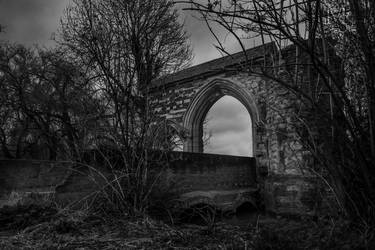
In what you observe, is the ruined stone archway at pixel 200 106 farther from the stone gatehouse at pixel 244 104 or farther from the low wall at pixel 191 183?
the low wall at pixel 191 183

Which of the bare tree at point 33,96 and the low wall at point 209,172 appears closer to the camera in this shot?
the low wall at point 209,172

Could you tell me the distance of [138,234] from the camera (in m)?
2.75

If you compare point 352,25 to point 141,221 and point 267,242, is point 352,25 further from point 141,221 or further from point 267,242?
point 141,221

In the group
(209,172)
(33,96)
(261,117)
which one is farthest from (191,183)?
(33,96)

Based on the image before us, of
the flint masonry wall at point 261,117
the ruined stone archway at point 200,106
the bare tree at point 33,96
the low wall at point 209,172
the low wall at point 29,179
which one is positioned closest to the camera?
the low wall at point 29,179

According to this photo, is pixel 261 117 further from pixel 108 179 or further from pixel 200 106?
pixel 108 179

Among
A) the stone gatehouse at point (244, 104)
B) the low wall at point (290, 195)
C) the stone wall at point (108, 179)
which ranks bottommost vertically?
the low wall at point (290, 195)

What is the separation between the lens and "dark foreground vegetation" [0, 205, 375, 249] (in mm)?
2115

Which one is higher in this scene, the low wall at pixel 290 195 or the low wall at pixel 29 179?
the low wall at pixel 29 179

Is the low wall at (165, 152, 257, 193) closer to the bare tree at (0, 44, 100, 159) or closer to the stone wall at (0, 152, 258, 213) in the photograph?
the stone wall at (0, 152, 258, 213)

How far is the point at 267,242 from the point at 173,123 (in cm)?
811

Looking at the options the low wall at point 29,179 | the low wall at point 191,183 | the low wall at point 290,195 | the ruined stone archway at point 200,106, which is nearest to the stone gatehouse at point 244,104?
the ruined stone archway at point 200,106

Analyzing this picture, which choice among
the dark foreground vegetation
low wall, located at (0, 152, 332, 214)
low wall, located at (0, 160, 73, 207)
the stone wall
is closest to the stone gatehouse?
low wall, located at (0, 152, 332, 214)

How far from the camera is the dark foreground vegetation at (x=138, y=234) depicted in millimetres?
2115
